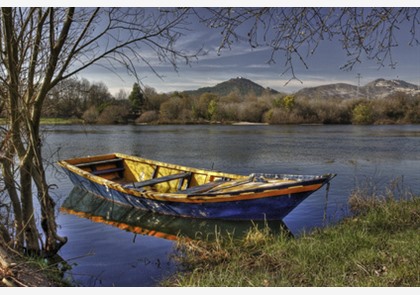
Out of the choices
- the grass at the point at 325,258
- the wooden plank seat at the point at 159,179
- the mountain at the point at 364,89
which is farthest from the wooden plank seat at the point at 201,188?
the mountain at the point at 364,89

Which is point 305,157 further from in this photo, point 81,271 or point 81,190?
point 81,271

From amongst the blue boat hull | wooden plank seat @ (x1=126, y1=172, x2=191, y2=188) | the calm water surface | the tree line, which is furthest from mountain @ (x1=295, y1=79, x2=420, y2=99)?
wooden plank seat @ (x1=126, y1=172, x2=191, y2=188)

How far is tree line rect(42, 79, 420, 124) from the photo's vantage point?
171 inches

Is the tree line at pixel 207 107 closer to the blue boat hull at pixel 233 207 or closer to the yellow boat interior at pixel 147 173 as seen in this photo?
the yellow boat interior at pixel 147 173

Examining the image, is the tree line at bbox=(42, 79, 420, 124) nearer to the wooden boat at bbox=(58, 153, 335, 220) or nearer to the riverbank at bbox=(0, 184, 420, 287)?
the wooden boat at bbox=(58, 153, 335, 220)

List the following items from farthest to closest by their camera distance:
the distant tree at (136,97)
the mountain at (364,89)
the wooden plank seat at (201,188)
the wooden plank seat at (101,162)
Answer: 1. the wooden plank seat at (101,162)
2. the wooden plank seat at (201,188)
3. the mountain at (364,89)
4. the distant tree at (136,97)

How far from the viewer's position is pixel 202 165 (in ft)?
36.9

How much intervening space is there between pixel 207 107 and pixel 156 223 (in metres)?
3.32

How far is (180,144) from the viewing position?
16219 millimetres

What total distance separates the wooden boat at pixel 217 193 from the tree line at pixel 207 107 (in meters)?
1.27

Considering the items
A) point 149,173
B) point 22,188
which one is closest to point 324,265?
point 22,188

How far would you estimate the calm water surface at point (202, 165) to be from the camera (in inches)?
178

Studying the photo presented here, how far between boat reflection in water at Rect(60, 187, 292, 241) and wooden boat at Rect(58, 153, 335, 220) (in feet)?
0.31
